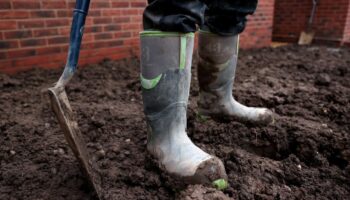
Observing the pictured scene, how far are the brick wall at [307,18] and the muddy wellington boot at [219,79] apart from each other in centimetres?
467

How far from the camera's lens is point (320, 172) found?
109 centimetres

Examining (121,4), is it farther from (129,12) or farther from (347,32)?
(347,32)

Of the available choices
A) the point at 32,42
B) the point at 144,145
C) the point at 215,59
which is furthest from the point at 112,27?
the point at 144,145

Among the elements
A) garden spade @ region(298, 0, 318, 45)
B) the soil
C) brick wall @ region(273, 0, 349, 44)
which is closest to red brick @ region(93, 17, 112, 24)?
the soil

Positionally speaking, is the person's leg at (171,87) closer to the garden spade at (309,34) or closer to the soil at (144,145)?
the soil at (144,145)

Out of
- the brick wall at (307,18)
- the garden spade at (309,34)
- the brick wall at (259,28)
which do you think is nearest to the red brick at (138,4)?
the brick wall at (259,28)

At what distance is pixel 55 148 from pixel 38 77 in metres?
1.22

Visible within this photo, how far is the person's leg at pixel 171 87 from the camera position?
3.03ft

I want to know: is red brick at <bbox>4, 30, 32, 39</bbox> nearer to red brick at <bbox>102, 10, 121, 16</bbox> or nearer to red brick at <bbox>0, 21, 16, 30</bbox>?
red brick at <bbox>0, 21, 16, 30</bbox>

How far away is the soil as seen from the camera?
945mm

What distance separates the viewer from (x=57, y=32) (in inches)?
95.7

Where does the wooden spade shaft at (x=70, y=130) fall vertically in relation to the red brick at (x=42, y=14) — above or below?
below

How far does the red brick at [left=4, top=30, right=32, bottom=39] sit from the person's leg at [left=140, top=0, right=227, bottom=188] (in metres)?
1.63

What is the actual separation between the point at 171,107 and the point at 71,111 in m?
0.32
